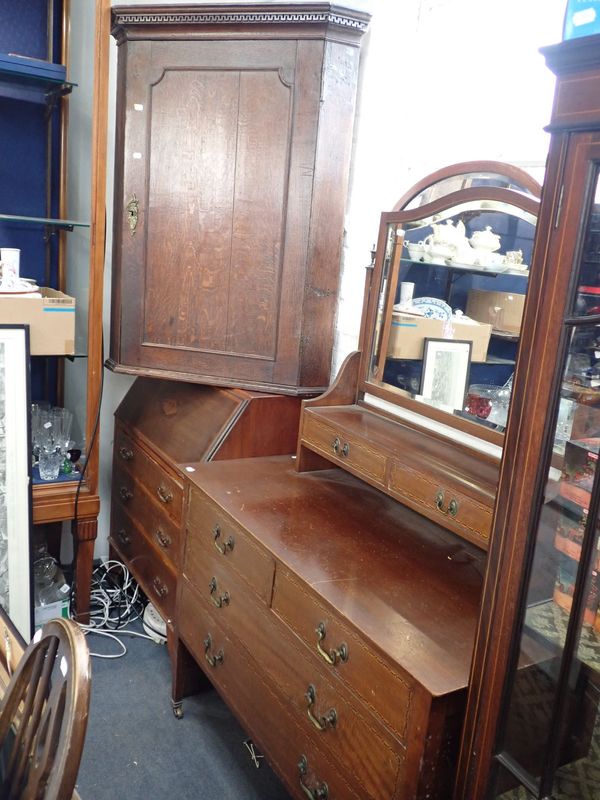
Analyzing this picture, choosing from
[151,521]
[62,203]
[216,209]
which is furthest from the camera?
[62,203]

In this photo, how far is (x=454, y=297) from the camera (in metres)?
1.73

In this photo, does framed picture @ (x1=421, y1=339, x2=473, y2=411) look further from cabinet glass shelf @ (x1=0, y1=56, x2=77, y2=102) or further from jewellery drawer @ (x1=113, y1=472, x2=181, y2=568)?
cabinet glass shelf @ (x1=0, y1=56, x2=77, y2=102)

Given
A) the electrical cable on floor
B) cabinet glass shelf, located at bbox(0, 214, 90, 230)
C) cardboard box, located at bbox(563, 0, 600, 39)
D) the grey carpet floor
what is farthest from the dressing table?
cabinet glass shelf, located at bbox(0, 214, 90, 230)

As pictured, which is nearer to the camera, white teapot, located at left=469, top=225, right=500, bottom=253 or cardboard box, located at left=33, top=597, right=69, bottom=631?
white teapot, located at left=469, top=225, right=500, bottom=253

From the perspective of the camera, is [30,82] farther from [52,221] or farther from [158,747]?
[158,747]

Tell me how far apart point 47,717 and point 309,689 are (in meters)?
0.67

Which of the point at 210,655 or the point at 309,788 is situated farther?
the point at 210,655

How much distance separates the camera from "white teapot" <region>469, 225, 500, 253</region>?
5.32ft

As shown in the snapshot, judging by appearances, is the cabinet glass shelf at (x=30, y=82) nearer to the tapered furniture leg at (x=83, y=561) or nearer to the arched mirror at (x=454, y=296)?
the arched mirror at (x=454, y=296)

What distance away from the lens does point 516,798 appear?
109 centimetres

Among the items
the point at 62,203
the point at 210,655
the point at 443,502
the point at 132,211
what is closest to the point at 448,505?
the point at 443,502

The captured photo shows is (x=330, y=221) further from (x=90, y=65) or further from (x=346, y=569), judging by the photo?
(x=346, y=569)

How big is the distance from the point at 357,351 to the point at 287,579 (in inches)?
A: 30.4

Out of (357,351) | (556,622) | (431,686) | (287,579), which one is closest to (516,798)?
(431,686)
